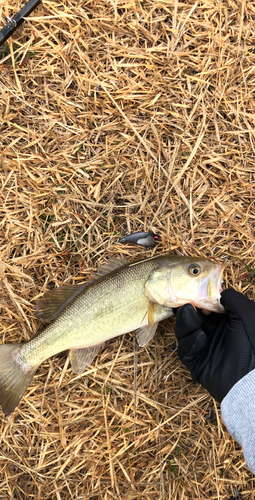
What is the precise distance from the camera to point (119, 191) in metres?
3.56

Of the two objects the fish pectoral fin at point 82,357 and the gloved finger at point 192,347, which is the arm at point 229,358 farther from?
the fish pectoral fin at point 82,357

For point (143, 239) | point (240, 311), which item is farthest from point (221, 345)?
point (143, 239)

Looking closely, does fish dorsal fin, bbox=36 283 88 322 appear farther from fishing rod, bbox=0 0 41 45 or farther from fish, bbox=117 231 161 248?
fishing rod, bbox=0 0 41 45

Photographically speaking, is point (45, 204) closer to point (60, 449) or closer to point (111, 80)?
point (111, 80)

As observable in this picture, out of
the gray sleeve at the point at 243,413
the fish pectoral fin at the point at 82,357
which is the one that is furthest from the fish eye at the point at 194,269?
the fish pectoral fin at the point at 82,357

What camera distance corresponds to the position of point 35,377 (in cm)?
348

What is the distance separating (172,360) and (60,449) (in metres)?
1.44

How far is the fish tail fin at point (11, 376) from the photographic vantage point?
3207 mm

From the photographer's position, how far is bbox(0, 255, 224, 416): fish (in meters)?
2.97

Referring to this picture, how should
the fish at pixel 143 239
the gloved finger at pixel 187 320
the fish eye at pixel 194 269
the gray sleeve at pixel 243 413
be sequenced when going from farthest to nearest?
the fish at pixel 143 239 < the gloved finger at pixel 187 320 < the fish eye at pixel 194 269 < the gray sleeve at pixel 243 413

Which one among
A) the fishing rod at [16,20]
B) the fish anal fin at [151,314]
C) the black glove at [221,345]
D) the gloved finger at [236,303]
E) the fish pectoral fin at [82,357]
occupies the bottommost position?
the black glove at [221,345]

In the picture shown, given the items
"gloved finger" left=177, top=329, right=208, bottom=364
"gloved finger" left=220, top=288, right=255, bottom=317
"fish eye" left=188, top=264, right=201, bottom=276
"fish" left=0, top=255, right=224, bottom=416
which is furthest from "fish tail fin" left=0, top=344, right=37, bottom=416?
"gloved finger" left=220, top=288, right=255, bottom=317

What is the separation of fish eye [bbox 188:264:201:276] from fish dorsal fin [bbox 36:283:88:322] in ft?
3.39

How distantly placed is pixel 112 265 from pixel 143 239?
1.43ft
